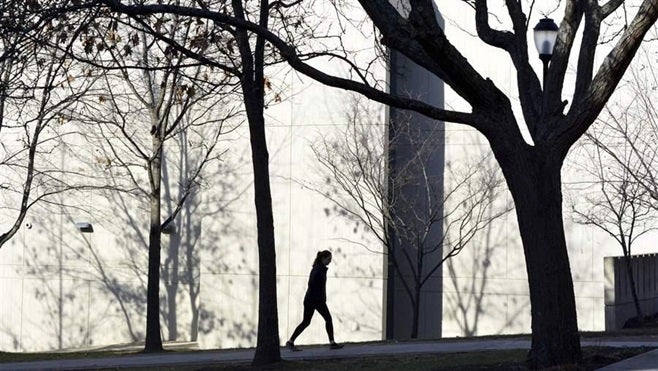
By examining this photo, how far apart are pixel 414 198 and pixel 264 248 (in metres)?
11.5

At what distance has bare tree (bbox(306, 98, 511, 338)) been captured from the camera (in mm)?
24766

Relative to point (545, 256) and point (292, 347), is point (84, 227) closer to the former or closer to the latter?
point (292, 347)

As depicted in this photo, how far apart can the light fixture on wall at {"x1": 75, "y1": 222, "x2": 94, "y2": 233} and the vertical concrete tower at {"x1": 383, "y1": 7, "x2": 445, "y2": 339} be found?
7989mm

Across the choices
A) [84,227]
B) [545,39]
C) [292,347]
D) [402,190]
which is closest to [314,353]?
[292,347]

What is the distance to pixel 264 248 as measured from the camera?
1498cm

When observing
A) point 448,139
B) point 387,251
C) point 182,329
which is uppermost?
point 448,139

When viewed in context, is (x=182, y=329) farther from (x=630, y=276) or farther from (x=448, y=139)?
(x=630, y=276)

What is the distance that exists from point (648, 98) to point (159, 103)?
33.5 feet

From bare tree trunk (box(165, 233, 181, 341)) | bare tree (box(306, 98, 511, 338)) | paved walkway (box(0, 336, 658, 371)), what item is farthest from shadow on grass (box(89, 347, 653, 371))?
bare tree trunk (box(165, 233, 181, 341))

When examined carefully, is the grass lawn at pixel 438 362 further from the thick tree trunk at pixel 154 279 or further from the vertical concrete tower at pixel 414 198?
the vertical concrete tower at pixel 414 198

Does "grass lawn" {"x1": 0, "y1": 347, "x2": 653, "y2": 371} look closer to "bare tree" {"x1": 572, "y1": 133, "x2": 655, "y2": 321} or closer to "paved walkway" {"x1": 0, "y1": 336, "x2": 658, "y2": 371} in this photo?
Result: "paved walkway" {"x1": 0, "y1": 336, "x2": 658, "y2": 371}

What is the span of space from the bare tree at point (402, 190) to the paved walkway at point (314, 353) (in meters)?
6.11

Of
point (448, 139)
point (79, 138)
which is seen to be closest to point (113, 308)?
point (79, 138)

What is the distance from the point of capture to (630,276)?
23.9 m
